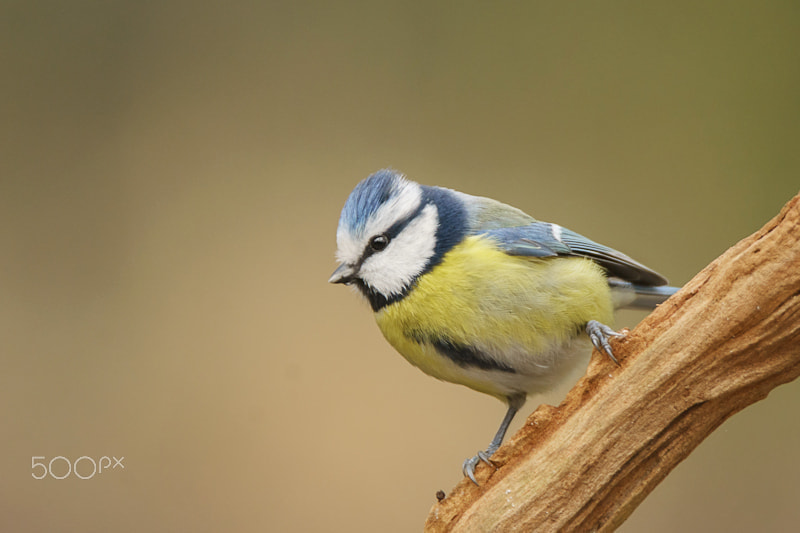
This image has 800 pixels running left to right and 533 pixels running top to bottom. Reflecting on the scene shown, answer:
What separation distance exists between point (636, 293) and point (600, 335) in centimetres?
29

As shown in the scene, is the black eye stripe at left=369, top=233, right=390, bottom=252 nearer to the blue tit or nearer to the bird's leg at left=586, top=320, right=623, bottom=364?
the blue tit

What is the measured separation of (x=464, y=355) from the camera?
1114mm

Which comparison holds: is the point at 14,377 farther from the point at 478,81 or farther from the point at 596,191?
the point at 596,191

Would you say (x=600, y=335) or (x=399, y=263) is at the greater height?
(x=399, y=263)

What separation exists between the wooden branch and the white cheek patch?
0.30 m

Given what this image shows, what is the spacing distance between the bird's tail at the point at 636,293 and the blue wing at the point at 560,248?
1cm

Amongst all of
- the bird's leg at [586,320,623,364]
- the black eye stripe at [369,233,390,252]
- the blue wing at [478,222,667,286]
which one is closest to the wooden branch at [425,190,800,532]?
the bird's leg at [586,320,623,364]

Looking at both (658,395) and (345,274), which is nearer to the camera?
(658,395)

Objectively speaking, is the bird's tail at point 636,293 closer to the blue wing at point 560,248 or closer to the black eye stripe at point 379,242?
the blue wing at point 560,248

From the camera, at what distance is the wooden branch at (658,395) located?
2.95 feet

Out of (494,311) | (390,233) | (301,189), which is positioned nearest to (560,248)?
(494,311)

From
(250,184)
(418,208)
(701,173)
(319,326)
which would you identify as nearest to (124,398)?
(319,326)

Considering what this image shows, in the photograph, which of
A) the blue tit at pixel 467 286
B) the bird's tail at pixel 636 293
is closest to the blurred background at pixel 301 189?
the bird's tail at pixel 636 293

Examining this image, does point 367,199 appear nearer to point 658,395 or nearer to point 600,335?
point 600,335
